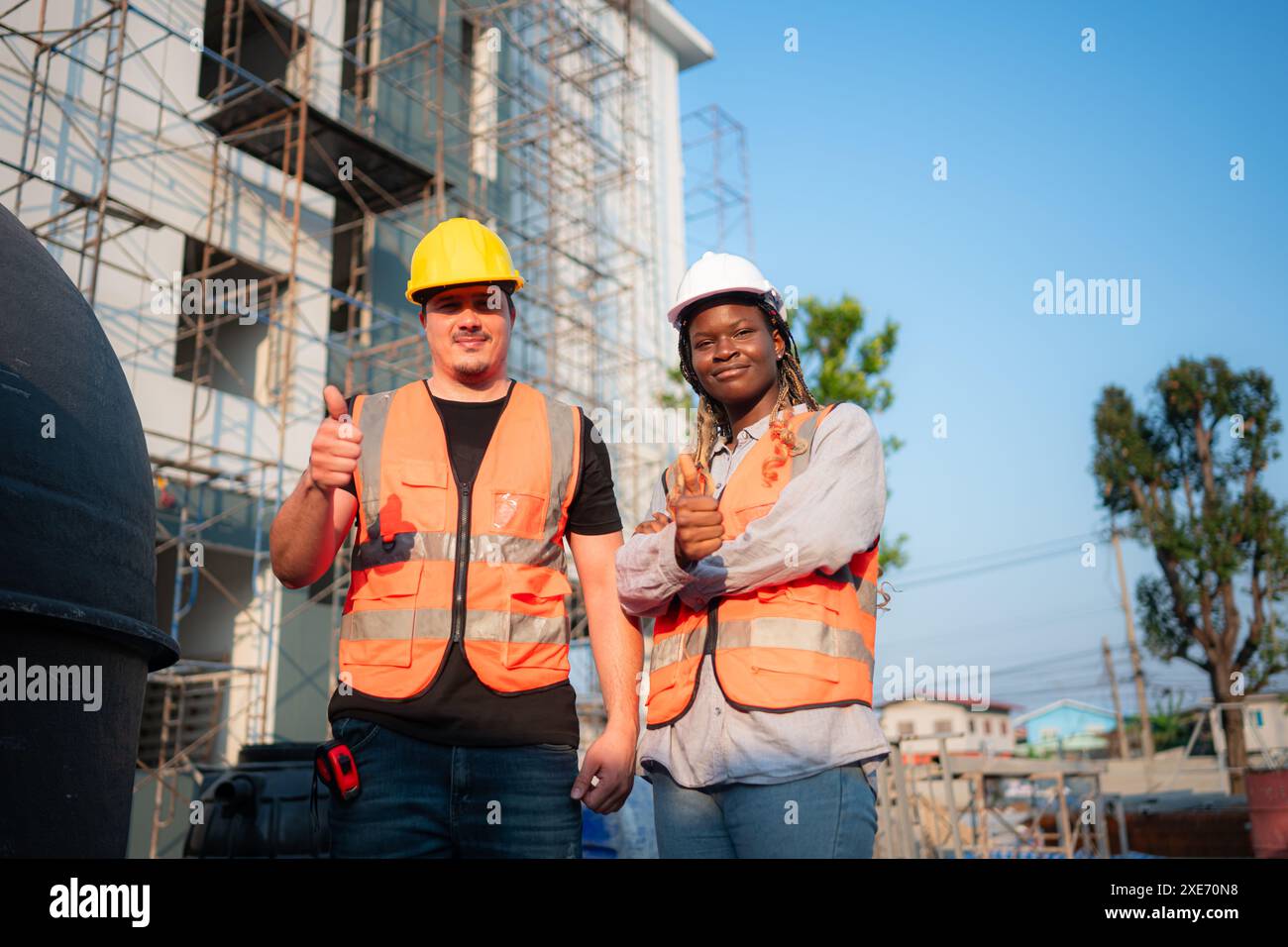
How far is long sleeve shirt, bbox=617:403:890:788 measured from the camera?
6.80 feet

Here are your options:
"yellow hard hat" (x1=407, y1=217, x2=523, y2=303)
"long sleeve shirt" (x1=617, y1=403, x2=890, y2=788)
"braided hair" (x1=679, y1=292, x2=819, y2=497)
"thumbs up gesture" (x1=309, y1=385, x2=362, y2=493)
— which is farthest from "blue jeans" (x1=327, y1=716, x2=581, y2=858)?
"yellow hard hat" (x1=407, y1=217, x2=523, y2=303)

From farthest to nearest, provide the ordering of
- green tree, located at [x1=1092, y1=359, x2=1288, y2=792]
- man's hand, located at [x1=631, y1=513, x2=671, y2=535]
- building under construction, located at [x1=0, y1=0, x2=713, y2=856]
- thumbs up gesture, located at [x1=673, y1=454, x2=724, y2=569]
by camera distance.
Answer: green tree, located at [x1=1092, y1=359, x2=1288, y2=792]
building under construction, located at [x1=0, y1=0, x2=713, y2=856]
man's hand, located at [x1=631, y1=513, x2=671, y2=535]
thumbs up gesture, located at [x1=673, y1=454, x2=724, y2=569]

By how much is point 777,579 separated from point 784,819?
46cm

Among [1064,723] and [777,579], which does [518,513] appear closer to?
[777,579]

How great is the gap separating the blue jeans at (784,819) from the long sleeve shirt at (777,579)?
30mm

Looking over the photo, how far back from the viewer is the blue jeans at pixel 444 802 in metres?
2.22

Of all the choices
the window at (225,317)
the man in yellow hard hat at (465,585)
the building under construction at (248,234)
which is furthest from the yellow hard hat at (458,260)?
the window at (225,317)

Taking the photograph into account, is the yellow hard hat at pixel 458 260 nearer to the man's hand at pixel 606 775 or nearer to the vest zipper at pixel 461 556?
the vest zipper at pixel 461 556

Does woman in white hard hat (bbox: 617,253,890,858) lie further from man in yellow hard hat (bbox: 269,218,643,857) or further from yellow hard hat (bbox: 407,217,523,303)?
yellow hard hat (bbox: 407,217,523,303)

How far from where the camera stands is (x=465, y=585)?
2.43 m

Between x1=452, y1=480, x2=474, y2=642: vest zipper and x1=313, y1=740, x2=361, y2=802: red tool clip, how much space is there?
33cm

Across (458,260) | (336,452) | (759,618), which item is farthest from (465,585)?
(458,260)

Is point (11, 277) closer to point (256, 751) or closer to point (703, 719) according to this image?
point (703, 719)
